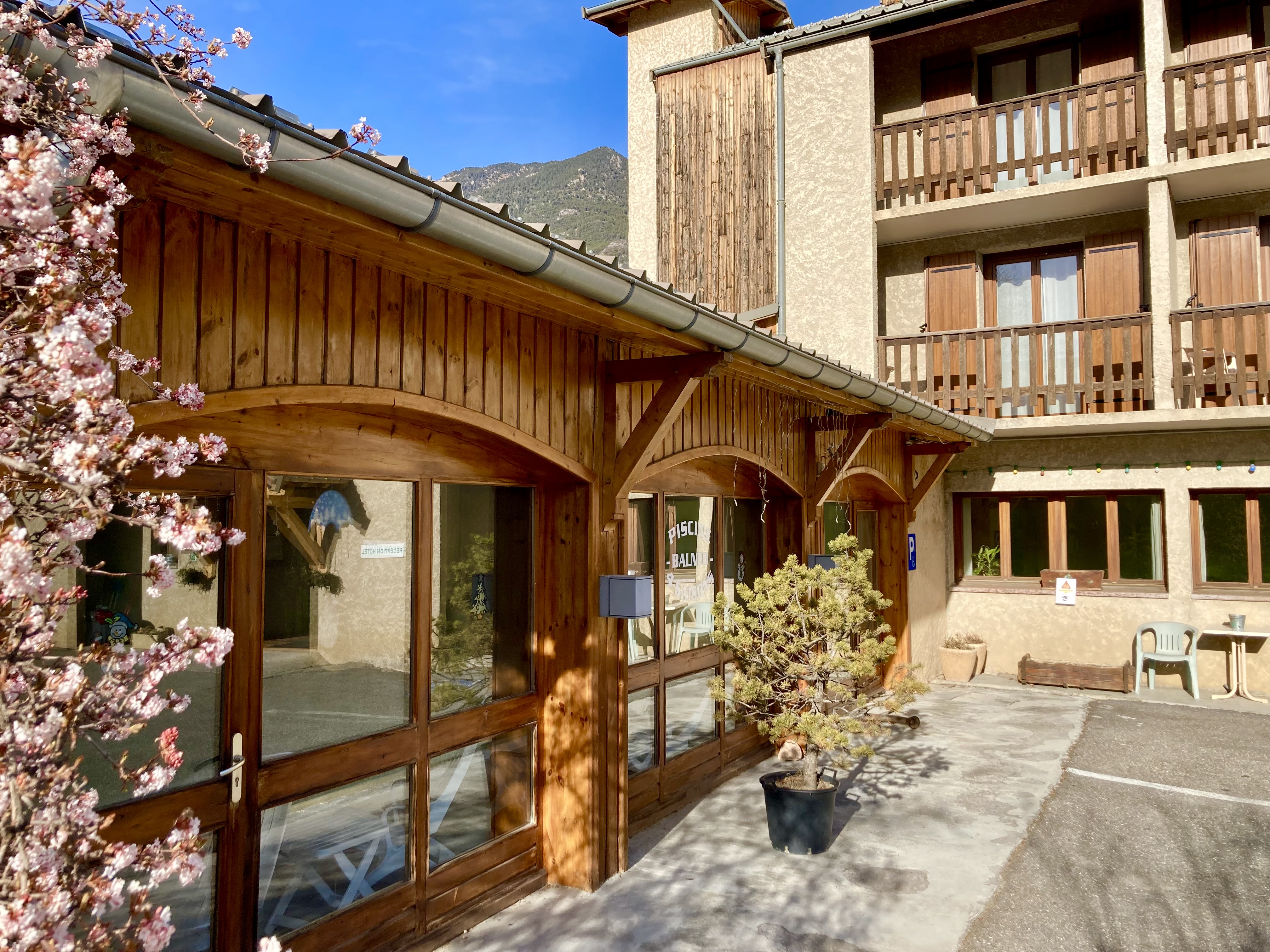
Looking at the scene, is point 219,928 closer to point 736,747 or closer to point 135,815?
point 135,815

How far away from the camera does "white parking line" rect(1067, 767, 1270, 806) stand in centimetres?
638

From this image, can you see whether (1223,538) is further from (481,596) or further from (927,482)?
(481,596)

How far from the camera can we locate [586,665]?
15.9 ft

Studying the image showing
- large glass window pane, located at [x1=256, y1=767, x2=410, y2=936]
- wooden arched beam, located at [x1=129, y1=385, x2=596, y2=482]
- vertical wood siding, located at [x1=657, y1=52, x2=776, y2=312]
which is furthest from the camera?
vertical wood siding, located at [x1=657, y1=52, x2=776, y2=312]

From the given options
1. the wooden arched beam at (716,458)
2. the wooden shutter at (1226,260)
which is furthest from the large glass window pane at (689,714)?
the wooden shutter at (1226,260)

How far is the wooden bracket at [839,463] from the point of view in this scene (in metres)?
7.66

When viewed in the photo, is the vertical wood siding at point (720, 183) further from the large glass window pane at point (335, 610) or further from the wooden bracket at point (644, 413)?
the large glass window pane at point (335, 610)

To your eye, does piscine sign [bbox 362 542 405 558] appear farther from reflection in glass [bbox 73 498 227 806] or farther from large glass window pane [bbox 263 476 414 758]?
reflection in glass [bbox 73 498 227 806]

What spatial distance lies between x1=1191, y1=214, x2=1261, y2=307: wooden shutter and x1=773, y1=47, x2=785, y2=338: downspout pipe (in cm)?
490

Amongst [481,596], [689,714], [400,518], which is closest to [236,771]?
[400,518]

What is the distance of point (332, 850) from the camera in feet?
12.2

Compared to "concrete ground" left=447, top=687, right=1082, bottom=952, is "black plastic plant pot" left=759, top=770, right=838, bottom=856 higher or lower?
higher

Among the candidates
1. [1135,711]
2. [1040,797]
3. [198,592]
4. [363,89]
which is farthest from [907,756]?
[363,89]

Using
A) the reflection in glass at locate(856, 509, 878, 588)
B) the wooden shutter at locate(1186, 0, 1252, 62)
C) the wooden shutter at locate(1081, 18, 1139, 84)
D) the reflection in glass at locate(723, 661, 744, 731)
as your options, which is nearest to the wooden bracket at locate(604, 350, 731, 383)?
the reflection in glass at locate(723, 661, 744, 731)
